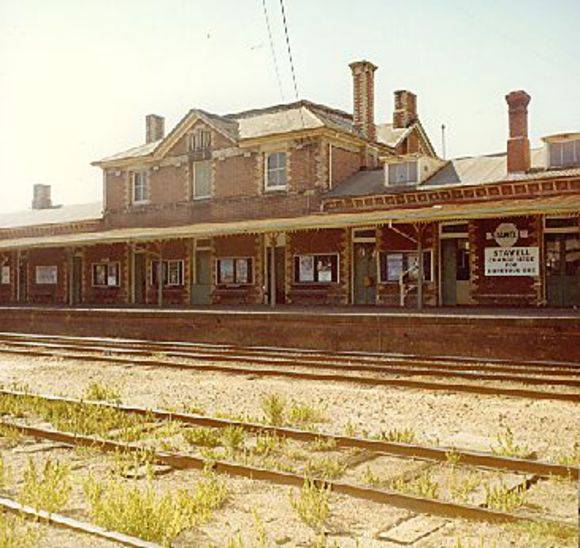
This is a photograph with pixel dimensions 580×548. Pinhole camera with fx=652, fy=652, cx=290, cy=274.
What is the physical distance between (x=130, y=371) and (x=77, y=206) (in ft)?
94.4

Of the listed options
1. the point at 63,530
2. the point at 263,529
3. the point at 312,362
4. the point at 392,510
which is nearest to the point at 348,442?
the point at 392,510

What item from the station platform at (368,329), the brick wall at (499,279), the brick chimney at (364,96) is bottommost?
the station platform at (368,329)

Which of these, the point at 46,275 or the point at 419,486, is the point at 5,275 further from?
the point at 419,486

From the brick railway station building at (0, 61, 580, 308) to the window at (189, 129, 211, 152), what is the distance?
0.18 feet

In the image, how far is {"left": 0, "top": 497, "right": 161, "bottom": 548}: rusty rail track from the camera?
398 cm

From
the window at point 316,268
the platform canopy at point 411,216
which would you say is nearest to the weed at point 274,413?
the platform canopy at point 411,216

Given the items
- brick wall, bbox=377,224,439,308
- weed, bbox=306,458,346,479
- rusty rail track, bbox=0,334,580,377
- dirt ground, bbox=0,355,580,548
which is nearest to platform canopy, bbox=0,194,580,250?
brick wall, bbox=377,224,439,308

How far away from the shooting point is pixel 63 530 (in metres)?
4.39

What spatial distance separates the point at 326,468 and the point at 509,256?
15133mm

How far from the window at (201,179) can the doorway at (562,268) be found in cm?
1366

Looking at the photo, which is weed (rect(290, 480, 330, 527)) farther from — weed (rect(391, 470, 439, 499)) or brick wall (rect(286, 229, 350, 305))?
brick wall (rect(286, 229, 350, 305))

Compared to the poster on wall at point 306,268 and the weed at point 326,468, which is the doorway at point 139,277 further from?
the weed at point 326,468

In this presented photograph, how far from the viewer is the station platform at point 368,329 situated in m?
12.6

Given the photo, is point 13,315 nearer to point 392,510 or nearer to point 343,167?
point 343,167
